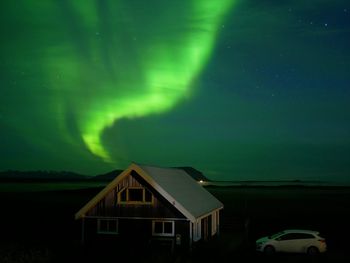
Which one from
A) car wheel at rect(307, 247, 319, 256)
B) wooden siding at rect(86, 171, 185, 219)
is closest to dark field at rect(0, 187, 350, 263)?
car wheel at rect(307, 247, 319, 256)

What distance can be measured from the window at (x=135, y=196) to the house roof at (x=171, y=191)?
2.73 ft

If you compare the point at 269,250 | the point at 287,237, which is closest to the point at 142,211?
the point at 269,250

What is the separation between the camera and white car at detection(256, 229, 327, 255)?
104 ft

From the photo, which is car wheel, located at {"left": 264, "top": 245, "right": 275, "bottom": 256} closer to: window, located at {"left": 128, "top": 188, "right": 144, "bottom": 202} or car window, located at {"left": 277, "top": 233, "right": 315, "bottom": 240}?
car window, located at {"left": 277, "top": 233, "right": 315, "bottom": 240}

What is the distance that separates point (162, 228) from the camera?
1335 inches

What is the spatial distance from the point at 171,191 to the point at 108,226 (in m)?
5.10

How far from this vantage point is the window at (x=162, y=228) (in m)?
33.7

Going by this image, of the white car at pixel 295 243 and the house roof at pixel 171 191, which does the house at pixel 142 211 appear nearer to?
the house roof at pixel 171 191

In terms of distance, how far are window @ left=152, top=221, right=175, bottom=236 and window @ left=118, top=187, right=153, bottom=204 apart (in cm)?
161

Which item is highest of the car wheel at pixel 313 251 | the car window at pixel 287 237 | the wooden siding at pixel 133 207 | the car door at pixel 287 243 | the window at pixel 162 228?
the wooden siding at pixel 133 207

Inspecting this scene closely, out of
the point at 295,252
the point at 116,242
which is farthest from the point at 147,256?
the point at 295,252

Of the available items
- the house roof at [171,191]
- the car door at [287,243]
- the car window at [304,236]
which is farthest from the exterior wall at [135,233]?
the car window at [304,236]

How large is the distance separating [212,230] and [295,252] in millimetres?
11289

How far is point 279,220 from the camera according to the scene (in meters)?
61.5
